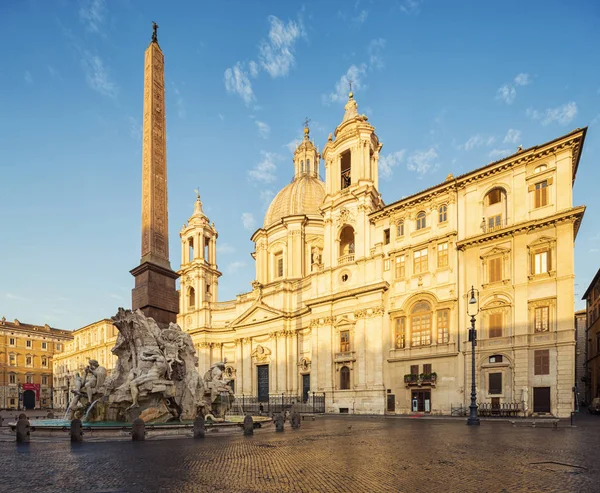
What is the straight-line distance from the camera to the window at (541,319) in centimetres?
2752

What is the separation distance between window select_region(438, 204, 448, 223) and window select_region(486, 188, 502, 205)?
10.3ft

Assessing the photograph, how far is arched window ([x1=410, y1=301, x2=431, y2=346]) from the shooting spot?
33.0m

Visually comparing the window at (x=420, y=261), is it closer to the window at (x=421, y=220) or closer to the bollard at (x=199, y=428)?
the window at (x=421, y=220)

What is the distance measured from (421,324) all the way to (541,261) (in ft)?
31.5

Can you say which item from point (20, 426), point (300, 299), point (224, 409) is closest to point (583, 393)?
point (300, 299)

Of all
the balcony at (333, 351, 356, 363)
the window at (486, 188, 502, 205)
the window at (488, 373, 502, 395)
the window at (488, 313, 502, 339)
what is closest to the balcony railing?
the balcony at (333, 351, 356, 363)

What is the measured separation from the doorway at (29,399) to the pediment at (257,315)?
4811 cm

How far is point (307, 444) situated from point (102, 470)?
6999 millimetres

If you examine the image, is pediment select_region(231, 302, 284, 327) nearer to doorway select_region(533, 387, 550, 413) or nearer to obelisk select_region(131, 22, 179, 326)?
doorway select_region(533, 387, 550, 413)

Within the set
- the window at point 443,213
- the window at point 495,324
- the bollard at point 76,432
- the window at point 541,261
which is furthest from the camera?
the window at point 443,213

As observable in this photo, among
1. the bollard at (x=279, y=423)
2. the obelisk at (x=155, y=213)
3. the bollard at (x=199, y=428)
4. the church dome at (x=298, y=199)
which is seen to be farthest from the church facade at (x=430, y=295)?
Result: the bollard at (x=199, y=428)

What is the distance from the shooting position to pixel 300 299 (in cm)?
4888

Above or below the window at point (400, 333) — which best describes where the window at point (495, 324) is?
above

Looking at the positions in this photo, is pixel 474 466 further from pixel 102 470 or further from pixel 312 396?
pixel 312 396
